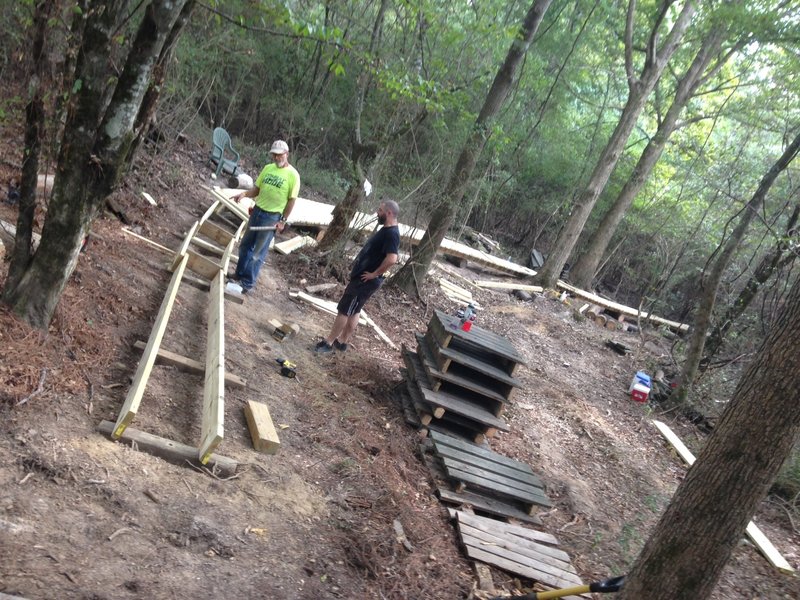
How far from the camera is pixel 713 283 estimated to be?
1043 centimetres

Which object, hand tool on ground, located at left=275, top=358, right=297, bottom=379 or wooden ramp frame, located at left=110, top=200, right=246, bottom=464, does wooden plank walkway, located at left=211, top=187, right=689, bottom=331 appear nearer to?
wooden ramp frame, located at left=110, top=200, right=246, bottom=464

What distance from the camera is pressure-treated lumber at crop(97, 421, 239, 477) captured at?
154 inches

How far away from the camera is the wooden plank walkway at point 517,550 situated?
479 centimetres

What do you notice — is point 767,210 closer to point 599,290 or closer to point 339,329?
point 599,290

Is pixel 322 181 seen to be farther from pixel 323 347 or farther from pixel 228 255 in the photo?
pixel 323 347

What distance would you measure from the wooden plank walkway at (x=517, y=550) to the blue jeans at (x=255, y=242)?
163 inches

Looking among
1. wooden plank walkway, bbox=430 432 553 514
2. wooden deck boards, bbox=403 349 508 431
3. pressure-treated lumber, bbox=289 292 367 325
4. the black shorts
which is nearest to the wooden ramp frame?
pressure-treated lumber, bbox=289 292 367 325

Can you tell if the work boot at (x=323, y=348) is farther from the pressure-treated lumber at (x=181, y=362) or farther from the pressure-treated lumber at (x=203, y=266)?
the pressure-treated lumber at (x=181, y=362)

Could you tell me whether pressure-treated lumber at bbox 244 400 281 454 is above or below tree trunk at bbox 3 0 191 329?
below

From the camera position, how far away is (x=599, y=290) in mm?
21234

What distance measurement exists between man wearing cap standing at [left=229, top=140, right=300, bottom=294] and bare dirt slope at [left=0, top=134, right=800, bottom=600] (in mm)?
693

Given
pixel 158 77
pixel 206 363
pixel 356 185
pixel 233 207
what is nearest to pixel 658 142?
pixel 356 185

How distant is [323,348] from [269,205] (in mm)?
1957

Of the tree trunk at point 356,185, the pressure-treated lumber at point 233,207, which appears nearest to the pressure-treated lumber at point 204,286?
the tree trunk at point 356,185
